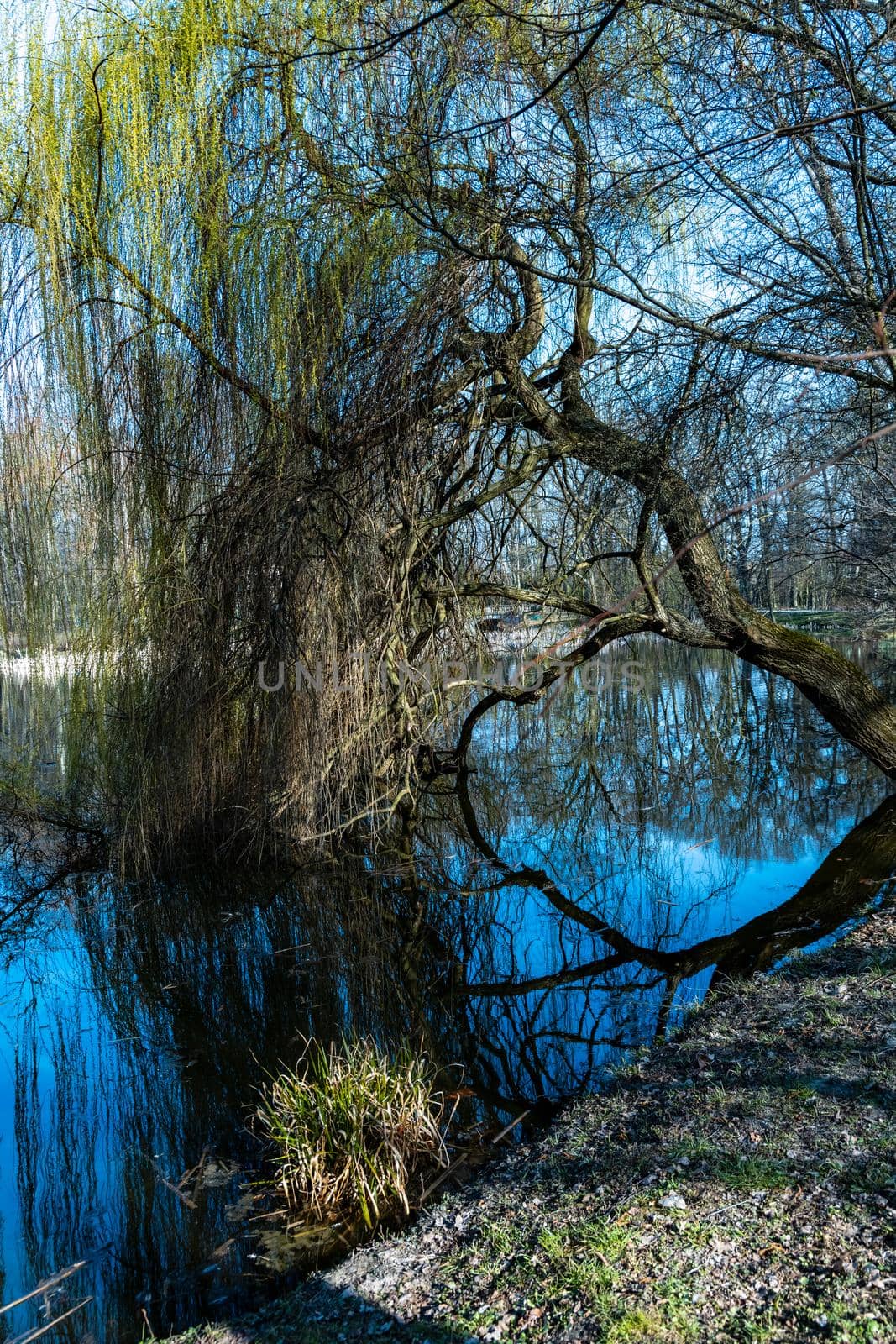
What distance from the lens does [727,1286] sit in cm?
206

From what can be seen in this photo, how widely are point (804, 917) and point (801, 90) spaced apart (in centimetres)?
374

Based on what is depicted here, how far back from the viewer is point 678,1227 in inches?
90.3

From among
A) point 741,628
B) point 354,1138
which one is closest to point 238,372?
point 741,628

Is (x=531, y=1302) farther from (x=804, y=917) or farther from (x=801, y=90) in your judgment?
(x=801, y=90)

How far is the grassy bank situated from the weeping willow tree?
7.71ft

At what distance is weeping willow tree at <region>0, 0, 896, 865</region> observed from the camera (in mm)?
4914

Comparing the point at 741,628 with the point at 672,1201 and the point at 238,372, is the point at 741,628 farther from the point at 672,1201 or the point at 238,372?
the point at 672,1201

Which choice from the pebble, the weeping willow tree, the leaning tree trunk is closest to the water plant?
the pebble

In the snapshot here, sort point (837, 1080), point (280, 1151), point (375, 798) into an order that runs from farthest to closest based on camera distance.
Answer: point (375, 798)
point (280, 1151)
point (837, 1080)

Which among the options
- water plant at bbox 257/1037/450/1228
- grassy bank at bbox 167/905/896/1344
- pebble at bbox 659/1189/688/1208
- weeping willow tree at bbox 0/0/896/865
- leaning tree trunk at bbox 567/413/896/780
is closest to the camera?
grassy bank at bbox 167/905/896/1344

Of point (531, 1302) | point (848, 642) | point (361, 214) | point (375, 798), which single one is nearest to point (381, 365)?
point (361, 214)

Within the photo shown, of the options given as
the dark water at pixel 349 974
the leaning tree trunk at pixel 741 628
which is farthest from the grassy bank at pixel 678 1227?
the leaning tree trunk at pixel 741 628

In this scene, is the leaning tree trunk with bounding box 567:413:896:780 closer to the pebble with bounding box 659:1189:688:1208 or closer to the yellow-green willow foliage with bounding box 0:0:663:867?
the yellow-green willow foliage with bounding box 0:0:663:867

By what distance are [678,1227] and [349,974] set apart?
118 inches
